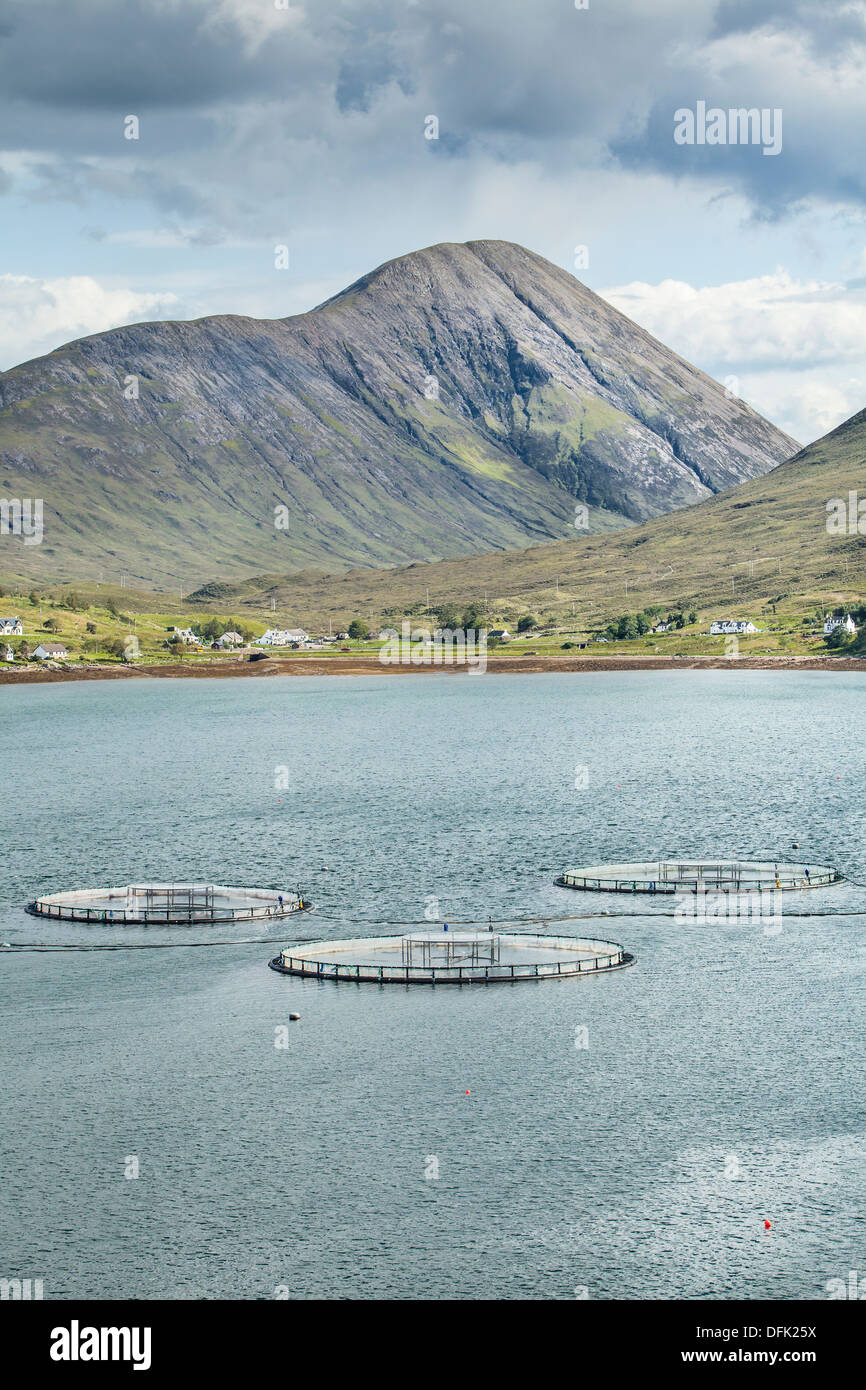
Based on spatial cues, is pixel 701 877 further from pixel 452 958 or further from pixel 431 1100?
pixel 431 1100

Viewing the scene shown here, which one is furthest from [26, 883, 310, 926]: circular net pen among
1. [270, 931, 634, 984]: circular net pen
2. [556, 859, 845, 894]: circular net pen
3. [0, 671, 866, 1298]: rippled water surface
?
[556, 859, 845, 894]: circular net pen

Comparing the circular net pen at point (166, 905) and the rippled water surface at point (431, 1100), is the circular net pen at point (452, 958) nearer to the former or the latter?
the rippled water surface at point (431, 1100)

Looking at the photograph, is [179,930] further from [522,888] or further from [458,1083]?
[458,1083]

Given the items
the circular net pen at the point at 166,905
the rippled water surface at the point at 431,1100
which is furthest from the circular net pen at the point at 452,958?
the circular net pen at the point at 166,905

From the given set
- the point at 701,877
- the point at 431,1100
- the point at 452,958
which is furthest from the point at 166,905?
the point at 701,877
